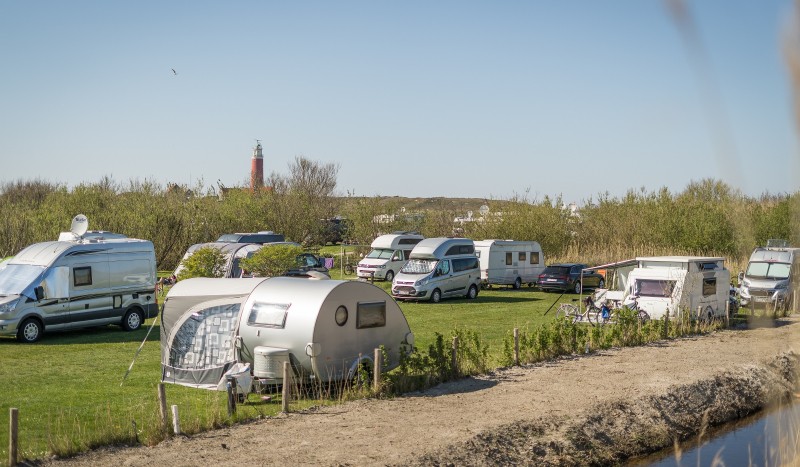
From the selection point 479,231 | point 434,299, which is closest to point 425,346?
point 434,299

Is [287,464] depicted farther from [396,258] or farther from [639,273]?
[396,258]

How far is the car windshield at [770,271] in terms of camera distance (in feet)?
92.0

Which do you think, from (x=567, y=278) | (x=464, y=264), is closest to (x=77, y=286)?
(x=464, y=264)

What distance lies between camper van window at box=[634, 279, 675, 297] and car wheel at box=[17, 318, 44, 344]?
15652 millimetres

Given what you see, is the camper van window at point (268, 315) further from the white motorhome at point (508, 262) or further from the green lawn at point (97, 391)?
the white motorhome at point (508, 262)

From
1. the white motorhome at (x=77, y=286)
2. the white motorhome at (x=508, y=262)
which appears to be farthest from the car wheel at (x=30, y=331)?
the white motorhome at (x=508, y=262)

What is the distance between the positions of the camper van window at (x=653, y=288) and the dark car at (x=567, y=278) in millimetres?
11268

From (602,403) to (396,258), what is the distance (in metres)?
24.5

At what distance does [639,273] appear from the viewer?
921 inches

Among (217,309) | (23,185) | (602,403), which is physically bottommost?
(602,403)

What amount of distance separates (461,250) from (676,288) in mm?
11950

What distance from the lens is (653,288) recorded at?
22.9 metres

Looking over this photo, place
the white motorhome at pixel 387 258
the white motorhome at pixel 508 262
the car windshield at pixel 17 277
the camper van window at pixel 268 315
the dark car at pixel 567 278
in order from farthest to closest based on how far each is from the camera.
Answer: the white motorhome at pixel 387 258, the white motorhome at pixel 508 262, the dark car at pixel 567 278, the car windshield at pixel 17 277, the camper van window at pixel 268 315

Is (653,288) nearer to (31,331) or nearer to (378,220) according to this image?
(31,331)
